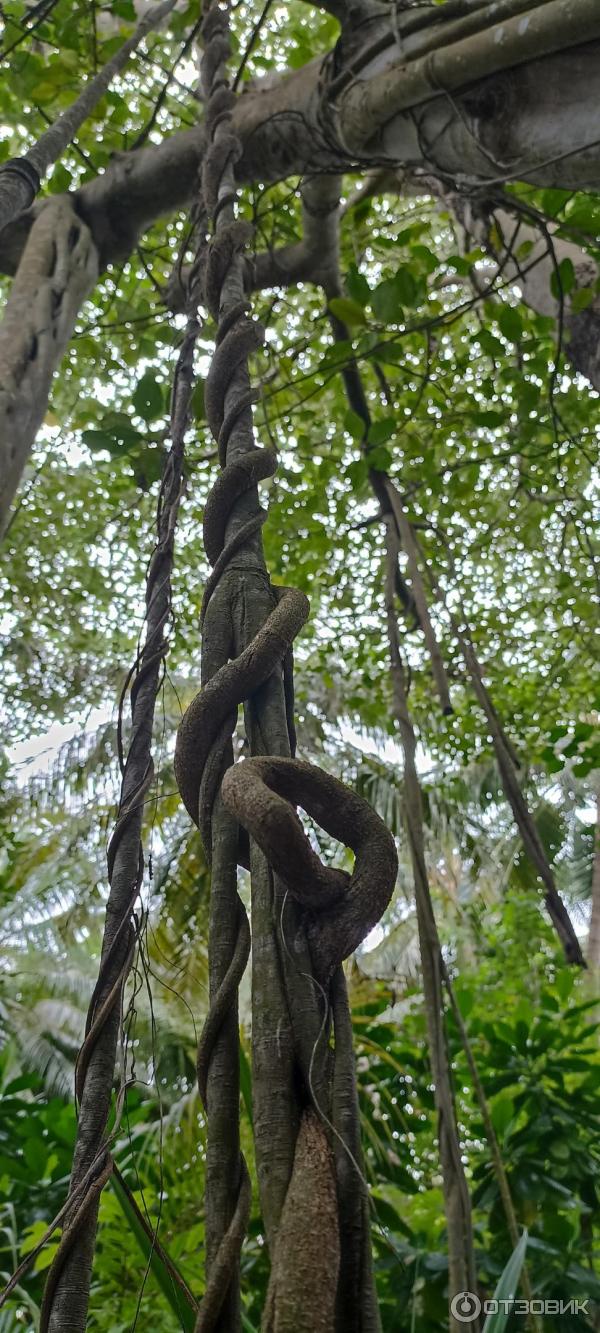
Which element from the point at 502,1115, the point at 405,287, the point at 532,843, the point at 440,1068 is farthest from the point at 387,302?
the point at 502,1115

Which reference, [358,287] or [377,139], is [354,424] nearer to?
[358,287]

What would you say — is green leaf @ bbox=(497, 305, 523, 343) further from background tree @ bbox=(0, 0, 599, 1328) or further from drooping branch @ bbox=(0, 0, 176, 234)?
drooping branch @ bbox=(0, 0, 176, 234)

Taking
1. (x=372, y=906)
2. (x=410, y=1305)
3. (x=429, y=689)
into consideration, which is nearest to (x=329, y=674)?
(x=429, y=689)

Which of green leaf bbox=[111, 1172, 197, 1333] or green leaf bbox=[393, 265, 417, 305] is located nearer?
green leaf bbox=[111, 1172, 197, 1333]

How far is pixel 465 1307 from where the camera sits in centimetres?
104

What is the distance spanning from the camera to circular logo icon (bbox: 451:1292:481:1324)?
→ 1.03 meters

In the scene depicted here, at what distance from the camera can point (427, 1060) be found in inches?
98.1

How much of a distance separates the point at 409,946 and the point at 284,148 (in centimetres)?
656

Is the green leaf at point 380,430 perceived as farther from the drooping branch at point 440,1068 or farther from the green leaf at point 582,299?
the drooping branch at point 440,1068

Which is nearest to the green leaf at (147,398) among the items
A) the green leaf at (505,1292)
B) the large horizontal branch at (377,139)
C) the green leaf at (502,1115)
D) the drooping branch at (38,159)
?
the drooping branch at (38,159)

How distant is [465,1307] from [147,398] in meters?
1.40

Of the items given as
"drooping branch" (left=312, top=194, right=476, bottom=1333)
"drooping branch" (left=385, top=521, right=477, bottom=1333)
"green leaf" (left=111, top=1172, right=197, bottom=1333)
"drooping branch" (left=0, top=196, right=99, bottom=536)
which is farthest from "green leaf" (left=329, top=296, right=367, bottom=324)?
"green leaf" (left=111, top=1172, right=197, bottom=1333)

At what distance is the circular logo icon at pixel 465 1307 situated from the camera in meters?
1.03

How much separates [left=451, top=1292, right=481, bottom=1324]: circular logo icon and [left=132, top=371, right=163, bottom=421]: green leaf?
1364 mm
